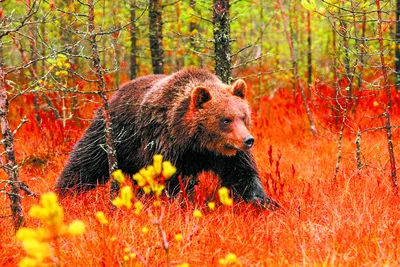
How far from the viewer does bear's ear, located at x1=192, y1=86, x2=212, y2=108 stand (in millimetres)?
4672

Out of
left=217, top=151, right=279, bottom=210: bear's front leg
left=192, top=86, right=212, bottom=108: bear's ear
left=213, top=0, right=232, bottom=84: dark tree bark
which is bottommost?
left=217, top=151, right=279, bottom=210: bear's front leg

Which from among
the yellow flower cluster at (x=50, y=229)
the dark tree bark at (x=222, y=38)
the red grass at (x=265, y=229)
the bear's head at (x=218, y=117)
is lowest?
the red grass at (x=265, y=229)

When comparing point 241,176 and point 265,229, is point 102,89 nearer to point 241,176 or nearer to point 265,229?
point 241,176

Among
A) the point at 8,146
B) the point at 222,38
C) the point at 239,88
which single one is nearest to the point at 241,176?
the point at 239,88

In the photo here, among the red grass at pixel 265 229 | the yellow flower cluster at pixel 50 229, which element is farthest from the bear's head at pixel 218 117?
the yellow flower cluster at pixel 50 229

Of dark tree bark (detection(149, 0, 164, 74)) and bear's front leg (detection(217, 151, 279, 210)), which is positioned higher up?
dark tree bark (detection(149, 0, 164, 74))

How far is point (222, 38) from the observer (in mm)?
6078

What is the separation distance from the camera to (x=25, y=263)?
1.88 metres

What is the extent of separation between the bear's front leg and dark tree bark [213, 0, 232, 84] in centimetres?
148

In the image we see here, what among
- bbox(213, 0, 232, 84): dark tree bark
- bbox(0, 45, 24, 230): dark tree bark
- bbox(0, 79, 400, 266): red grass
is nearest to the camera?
bbox(0, 79, 400, 266): red grass

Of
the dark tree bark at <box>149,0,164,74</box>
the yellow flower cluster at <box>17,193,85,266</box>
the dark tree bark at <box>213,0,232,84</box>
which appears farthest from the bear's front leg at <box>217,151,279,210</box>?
the dark tree bark at <box>149,0,164,74</box>

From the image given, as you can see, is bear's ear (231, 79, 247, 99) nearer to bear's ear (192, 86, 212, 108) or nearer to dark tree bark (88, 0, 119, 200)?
bear's ear (192, 86, 212, 108)

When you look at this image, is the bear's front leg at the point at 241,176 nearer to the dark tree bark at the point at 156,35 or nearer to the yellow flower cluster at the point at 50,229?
the yellow flower cluster at the point at 50,229

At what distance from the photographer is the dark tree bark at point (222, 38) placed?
237 inches
